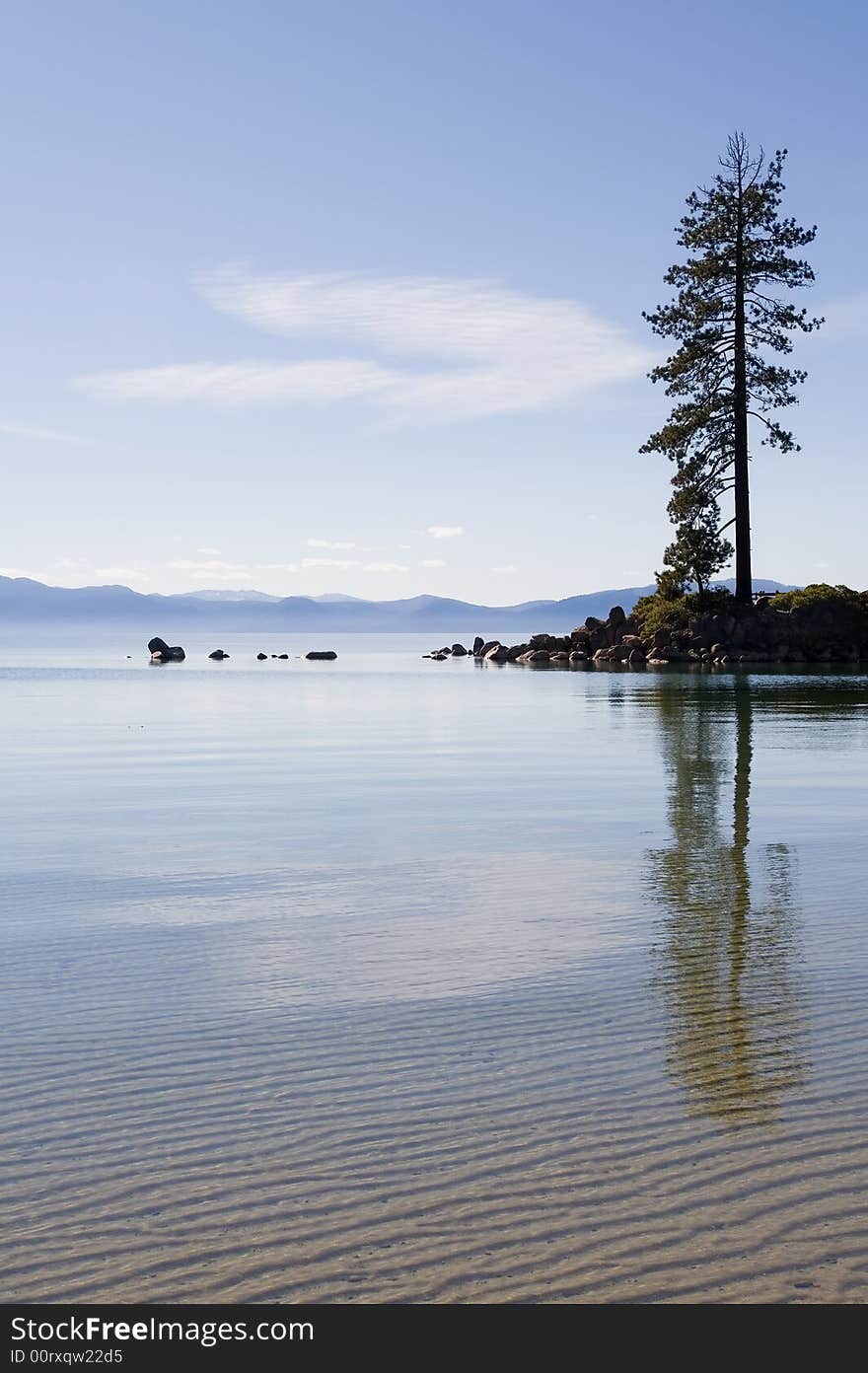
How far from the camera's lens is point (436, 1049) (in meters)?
6.31

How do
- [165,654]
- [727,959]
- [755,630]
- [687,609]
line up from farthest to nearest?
[165,654] → [687,609] → [755,630] → [727,959]

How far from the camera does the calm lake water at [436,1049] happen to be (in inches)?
169

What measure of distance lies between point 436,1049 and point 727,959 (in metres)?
2.50

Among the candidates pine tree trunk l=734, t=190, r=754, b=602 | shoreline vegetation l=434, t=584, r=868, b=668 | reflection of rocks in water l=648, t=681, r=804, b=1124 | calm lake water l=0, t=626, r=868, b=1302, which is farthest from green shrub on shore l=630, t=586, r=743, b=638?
calm lake water l=0, t=626, r=868, b=1302

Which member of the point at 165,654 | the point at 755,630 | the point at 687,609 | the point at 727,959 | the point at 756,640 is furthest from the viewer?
the point at 165,654

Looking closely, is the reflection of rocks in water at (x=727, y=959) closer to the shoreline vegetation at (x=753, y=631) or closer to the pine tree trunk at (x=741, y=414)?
the shoreline vegetation at (x=753, y=631)

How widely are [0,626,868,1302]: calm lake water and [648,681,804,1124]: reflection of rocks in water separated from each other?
28mm

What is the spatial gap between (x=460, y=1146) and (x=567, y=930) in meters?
3.91

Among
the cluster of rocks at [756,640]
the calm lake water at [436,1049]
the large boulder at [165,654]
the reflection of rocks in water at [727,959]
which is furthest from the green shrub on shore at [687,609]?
the calm lake water at [436,1049]

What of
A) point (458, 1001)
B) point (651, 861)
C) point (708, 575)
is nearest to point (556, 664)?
point (708, 575)

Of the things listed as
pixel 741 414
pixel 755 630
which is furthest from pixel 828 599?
pixel 741 414

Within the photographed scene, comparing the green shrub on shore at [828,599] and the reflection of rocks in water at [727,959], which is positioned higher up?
the green shrub on shore at [828,599]

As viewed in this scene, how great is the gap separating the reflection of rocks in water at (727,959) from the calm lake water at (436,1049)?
28 mm

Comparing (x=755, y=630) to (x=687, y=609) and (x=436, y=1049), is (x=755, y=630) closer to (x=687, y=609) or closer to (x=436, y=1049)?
(x=687, y=609)
